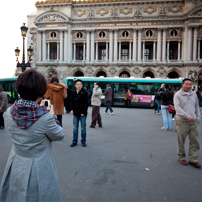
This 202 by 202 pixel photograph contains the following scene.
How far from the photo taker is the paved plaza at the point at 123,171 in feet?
10.1

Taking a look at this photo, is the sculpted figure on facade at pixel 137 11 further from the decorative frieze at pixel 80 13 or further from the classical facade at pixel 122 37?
the decorative frieze at pixel 80 13

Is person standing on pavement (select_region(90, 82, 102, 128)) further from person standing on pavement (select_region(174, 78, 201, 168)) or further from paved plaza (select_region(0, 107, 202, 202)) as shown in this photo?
person standing on pavement (select_region(174, 78, 201, 168))

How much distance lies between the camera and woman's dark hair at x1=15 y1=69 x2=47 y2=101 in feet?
5.49

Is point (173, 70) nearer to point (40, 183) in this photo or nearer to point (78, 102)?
point (78, 102)

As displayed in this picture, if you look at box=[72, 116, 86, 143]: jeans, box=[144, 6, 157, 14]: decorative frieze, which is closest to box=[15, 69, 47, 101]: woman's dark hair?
box=[72, 116, 86, 143]: jeans

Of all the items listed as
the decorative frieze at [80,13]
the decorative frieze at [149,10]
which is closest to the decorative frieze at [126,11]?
the decorative frieze at [149,10]

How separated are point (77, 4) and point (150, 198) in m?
35.9

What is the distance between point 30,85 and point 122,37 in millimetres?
33234

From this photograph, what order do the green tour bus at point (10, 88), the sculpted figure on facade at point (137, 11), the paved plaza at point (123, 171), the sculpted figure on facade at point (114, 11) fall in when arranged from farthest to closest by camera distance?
1. the sculpted figure on facade at point (114, 11)
2. the sculpted figure on facade at point (137, 11)
3. the green tour bus at point (10, 88)
4. the paved plaza at point (123, 171)

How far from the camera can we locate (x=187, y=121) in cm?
443

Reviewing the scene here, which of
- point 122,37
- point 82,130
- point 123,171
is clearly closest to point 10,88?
point 82,130

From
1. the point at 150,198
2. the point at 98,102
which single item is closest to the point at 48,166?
the point at 150,198

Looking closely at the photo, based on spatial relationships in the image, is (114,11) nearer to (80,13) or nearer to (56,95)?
(80,13)

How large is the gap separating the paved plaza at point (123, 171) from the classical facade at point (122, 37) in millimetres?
27763
